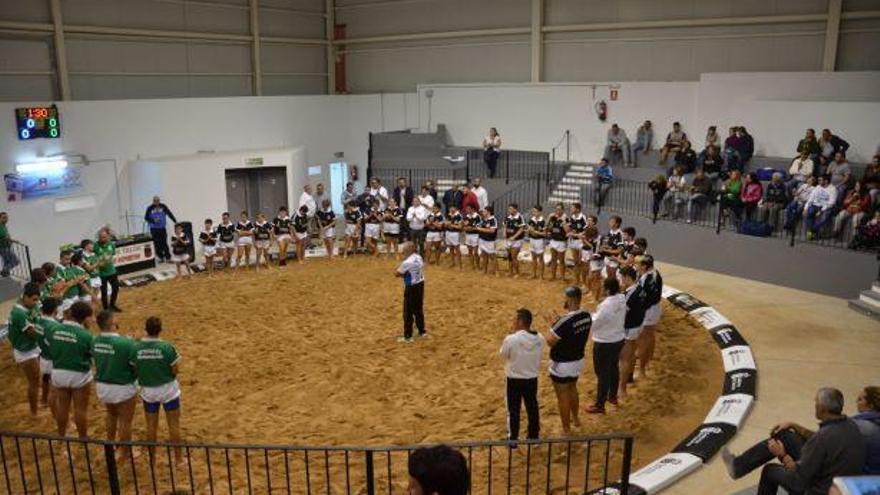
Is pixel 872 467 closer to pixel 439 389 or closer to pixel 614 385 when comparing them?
pixel 614 385

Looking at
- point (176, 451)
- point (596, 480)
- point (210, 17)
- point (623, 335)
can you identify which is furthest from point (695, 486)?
point (210, 17)

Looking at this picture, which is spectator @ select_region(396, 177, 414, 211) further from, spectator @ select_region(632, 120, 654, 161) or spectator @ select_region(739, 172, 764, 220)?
spectator @ select_region(739, 172, 764, 220)

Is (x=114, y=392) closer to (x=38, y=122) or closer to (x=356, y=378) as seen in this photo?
(x=356, y=378)

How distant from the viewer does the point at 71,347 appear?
300 inches

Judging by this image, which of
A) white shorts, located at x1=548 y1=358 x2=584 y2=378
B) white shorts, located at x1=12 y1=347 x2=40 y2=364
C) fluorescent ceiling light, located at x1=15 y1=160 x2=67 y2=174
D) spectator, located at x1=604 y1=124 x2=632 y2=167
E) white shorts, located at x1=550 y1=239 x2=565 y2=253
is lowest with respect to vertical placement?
white shorts, located at x1=12 y1=347 x2=40 y2=364

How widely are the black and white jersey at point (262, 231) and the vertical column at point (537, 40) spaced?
10.8 m

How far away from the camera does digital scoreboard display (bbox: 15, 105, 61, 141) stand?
16625 millimetres

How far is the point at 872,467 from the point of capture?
512 cm

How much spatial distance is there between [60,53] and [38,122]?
313cm

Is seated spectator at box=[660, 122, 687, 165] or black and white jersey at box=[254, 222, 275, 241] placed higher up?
seated spectator at box=[660, 122, 687, 165]

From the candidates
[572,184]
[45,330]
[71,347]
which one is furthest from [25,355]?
[572,184]

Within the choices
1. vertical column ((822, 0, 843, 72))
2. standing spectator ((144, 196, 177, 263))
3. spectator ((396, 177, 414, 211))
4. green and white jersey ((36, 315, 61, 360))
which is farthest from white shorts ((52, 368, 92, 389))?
vertical column ((822, 0, 843, 72))

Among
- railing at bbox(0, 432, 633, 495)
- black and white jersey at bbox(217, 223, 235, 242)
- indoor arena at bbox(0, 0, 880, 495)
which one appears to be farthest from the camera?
black and white jersey at bbox(217, 223, 235, 242)

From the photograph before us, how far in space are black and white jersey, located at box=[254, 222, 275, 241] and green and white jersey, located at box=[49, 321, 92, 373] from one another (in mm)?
8962
